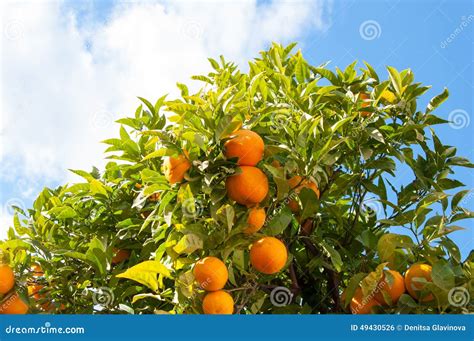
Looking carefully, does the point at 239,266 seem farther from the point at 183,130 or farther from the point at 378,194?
the point at 378,194

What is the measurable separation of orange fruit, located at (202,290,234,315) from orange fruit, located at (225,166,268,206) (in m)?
0.29

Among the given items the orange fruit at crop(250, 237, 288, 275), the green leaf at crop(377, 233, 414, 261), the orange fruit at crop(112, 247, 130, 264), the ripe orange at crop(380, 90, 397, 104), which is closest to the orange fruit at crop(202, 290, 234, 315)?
the orange fruit at crop(250, 237, 288, 275)

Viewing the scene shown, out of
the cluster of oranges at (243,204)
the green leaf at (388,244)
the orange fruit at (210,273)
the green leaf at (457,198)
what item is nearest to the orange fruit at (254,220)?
the cluster of oranges at (243,204)

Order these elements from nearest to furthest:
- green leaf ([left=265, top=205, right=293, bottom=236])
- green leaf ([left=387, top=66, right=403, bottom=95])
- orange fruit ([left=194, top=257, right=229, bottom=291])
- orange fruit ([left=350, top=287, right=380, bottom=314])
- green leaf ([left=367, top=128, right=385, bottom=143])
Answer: orange fruit ([left=194, top=257, right=229, bottom=291]) < green leaf ([left=265, top=205, right=293, bottom=236]) < orange fruit ([left=350, top=287, right=380, bottom=314]) < green leaf ([left=367, top=128, right=385, bottom=143]) < green leaf ([left=387, top=66, right=403, bottom=95])

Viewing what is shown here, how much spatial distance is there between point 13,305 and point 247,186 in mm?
1019

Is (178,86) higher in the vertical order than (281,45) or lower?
lower

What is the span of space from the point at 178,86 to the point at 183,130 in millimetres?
611

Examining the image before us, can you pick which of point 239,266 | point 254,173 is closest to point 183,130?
point 254,173

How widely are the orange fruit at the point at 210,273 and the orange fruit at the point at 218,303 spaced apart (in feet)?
0.07

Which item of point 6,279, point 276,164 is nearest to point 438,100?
point 276,164

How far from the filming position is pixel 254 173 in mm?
1765

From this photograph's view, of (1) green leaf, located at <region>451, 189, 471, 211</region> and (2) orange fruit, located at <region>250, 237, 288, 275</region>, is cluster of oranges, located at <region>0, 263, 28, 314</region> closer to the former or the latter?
(2) orange fruit, located at <region>250, 237, 288, 275</region>

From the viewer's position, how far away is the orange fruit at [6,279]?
2072 millimetres

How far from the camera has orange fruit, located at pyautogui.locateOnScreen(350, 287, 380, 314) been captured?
6.39ft
